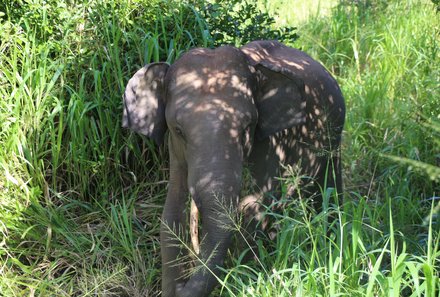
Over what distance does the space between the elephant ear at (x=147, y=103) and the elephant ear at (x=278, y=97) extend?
1.74ft

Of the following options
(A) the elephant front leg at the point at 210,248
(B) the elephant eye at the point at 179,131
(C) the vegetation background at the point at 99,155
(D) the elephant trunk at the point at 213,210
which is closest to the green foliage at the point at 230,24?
(C) the vegetation background at the point at 99,155

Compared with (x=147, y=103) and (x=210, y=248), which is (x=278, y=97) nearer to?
(x=147, y=103)

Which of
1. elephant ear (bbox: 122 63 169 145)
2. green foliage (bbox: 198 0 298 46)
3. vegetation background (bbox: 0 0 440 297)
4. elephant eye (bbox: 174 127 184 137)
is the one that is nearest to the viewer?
elephant eye (bbox: 174 127 184 137)

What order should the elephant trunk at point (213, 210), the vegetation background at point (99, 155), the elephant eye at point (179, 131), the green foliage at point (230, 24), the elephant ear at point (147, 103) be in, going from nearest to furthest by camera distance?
the elephant trunk at point (213, 210)
the elephant eye at point (179, 131)
the elephant ear at point (147, 103)
the vegetation background at point (99, 155)
the green foliage at point (230, 24)

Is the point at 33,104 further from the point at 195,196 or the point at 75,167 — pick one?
the point at 195,196

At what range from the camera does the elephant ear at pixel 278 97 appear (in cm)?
505

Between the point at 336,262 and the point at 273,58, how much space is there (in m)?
1.79

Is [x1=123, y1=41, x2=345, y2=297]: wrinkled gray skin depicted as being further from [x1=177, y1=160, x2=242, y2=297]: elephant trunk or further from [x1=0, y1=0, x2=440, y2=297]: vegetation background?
[x1=0, y1=0, x2=440, y2=297]: vegetation background

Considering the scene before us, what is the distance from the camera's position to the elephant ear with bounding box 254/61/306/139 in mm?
5051

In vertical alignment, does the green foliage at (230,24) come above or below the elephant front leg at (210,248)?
above

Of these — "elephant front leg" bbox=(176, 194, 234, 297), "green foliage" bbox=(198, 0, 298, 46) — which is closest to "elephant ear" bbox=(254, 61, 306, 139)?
"elephant front leg" bbox=(176, 194, 234, 297)

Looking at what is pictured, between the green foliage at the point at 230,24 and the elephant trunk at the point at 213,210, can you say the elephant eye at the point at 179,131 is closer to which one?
the elephant trunk at the point at 213,210

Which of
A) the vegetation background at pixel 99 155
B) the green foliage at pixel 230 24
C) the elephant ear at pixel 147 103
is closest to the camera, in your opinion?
the elephant ear at pixel 147 103

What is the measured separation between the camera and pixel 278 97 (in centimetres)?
511
